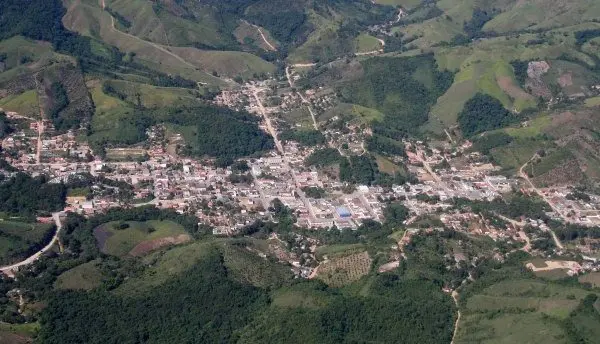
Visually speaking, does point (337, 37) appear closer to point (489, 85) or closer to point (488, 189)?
point (489, 85)

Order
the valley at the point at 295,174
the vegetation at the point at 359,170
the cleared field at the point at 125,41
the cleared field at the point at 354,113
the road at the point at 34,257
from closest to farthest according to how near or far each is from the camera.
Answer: the valley at the point at 295,174, the road at the point at 34,257, the vegetation at the point at 359,170, the cleared field at the point at 354,113, the cleared field at the point at 125,41

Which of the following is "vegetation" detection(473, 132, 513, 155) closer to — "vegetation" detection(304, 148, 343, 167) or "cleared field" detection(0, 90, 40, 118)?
"vegetation" detection(304, 148, 343, 167)

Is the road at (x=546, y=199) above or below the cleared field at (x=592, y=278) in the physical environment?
above

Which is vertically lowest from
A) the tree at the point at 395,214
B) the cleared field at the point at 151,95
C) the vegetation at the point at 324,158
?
the tree at the point at 395,214

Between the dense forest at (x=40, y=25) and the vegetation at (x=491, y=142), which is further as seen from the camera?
the dense forest at (x=40, y=25)

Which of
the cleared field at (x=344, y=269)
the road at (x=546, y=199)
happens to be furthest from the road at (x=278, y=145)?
the road at (x=546, y=199)

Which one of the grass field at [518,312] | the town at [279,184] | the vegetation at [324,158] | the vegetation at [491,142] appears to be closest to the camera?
the grass field at [518,312]

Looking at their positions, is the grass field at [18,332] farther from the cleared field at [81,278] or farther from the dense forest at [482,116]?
the dense forest at [482,116]
